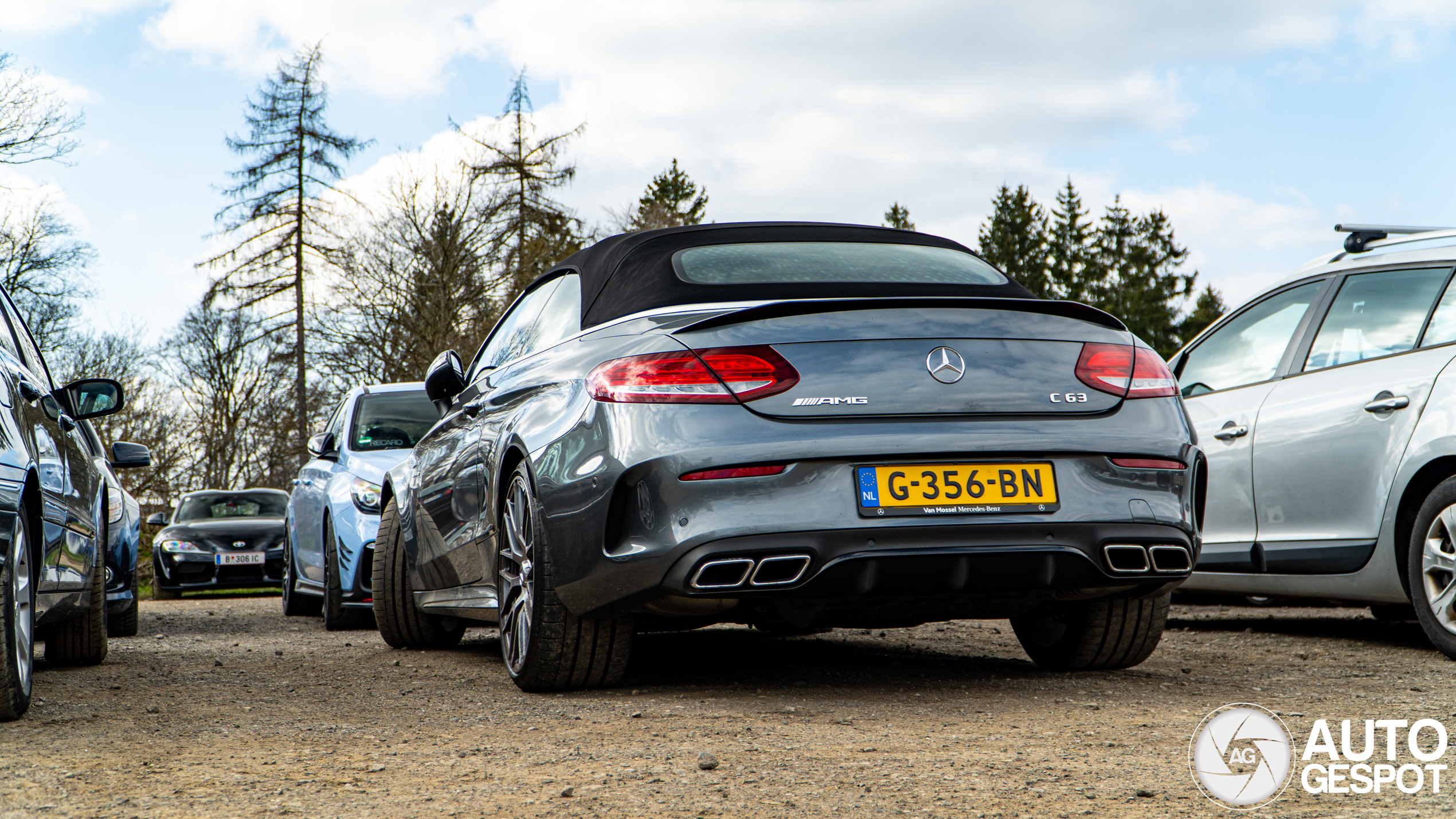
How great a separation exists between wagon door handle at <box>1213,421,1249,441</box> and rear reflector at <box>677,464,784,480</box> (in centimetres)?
341

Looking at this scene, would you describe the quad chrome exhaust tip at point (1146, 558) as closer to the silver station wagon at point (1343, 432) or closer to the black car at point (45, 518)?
the silver station wagon at point (1343, 432)

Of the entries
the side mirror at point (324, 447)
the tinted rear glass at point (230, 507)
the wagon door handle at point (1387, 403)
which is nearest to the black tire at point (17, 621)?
the wagon door handle at point (1387, 403)

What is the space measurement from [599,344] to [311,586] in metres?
6.56

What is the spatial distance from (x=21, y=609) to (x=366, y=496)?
4.65 m

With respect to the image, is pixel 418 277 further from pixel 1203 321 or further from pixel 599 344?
pixel 1203 321

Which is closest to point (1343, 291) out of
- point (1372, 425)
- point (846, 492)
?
point (1372, 425)

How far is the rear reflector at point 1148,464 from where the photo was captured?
4121mm

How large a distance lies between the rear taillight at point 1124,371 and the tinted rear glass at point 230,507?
16.1 meters

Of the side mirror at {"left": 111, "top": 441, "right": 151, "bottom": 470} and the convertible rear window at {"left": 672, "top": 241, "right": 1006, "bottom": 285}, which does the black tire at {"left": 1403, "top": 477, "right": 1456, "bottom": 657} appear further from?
the side mirror at {"left": 111, "top": 441, "right": 151, "bottom": 470}

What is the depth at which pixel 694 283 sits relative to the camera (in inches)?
183

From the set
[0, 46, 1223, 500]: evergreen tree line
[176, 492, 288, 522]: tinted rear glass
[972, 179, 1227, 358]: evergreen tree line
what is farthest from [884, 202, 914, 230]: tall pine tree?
[176, 492, 288, 522]: tinted rear glass

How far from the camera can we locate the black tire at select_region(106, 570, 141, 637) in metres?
8.29

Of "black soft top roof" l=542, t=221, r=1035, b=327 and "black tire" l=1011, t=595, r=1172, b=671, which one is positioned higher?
"black soft top roof" l=542, t=221, r=1035, b=327

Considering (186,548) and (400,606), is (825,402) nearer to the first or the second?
(400,606)
